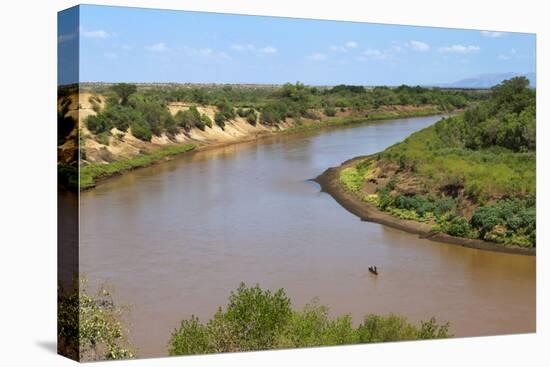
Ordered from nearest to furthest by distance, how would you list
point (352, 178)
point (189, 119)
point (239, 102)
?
point (239, 102) → point (189, 119) → point (352, 178)

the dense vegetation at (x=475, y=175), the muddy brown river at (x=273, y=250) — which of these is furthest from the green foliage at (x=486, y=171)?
the muddy brown river at (x=273, y=250)

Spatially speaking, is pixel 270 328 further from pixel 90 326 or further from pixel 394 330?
pixel 90 326

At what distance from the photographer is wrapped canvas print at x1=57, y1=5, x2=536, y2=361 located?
9141 millimetres

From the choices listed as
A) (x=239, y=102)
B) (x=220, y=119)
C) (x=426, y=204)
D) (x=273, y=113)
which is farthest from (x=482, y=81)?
(x=220, y=119)

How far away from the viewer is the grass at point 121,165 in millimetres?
9059

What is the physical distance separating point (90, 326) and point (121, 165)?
184 cm

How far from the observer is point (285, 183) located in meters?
10.9

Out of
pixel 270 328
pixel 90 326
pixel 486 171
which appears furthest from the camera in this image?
pixel 486 171

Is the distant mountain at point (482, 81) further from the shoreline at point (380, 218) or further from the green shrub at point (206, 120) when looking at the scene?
the green shrub at point (206, 120)

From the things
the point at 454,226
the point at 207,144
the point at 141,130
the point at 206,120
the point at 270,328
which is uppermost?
the point at 206,120

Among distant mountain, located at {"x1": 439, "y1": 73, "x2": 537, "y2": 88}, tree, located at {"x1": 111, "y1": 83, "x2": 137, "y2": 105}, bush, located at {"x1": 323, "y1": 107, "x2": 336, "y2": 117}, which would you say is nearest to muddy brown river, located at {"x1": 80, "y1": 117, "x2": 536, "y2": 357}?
bush, located at {"x1": 323, "y1": 107, "x2": 336, "y2": 117}

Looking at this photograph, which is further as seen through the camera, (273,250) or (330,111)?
(330,111)

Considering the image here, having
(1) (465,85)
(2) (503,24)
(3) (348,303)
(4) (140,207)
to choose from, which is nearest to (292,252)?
(3) (348,303)

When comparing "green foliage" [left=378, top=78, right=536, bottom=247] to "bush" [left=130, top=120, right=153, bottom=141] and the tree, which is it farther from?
the tree
